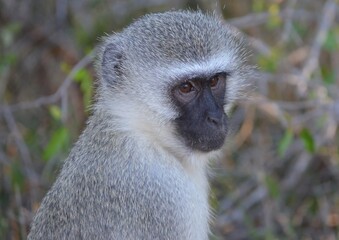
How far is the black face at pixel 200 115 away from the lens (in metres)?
4.10

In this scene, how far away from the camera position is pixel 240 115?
6988mm

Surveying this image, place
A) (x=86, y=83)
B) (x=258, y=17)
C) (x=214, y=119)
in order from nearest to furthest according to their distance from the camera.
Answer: (x=214, y=119)
(x=86, y=83)
(x=258, y=17)

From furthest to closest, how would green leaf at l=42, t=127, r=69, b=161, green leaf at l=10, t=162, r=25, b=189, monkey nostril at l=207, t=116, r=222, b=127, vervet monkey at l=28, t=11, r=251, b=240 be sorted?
1. green leaf at l=10, t=162, r=25, b=189
2. green leaf at l=42, t=127, r=69, b=161
3. monkey nostril at l=207, t=116, r=222, b=127
4. vervet monkey at l=28, t=11, r=251, b=240

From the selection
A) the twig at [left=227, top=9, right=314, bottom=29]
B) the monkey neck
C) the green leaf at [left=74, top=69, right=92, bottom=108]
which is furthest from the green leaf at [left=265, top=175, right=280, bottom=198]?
the monkey neck

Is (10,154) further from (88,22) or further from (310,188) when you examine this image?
(310,188)

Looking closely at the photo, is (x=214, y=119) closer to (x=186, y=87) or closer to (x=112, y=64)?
(x=186, y=87)

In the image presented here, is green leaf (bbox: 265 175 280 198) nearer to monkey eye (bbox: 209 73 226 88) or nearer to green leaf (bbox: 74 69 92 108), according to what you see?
green leaf (bbox: 74 69 92 108)

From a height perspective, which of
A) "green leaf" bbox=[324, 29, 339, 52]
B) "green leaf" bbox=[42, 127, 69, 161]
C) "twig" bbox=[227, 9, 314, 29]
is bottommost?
"green leaf" bbox=[42, 127, 69, 161]

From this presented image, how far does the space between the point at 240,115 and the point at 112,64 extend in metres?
2.84

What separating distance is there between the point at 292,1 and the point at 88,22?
2.15m

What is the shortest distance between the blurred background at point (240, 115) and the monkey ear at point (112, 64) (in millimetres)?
867

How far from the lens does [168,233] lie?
3.95m

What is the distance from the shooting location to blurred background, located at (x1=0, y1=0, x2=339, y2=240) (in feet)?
19.2

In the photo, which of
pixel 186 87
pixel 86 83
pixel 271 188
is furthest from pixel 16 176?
pixel 186 87
